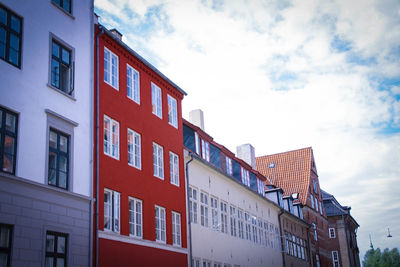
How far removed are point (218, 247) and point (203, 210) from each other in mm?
2360

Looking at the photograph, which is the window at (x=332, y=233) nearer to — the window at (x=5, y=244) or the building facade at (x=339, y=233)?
the building facade at (x=339, y=233)

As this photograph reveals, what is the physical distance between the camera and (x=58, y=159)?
1593cm

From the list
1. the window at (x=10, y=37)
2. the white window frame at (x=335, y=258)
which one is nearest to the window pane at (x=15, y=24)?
the window at (x=10, y=37)

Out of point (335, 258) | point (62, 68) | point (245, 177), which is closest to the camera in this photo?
point (62, 68)

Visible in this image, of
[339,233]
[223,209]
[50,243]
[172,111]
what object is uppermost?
[172,111]

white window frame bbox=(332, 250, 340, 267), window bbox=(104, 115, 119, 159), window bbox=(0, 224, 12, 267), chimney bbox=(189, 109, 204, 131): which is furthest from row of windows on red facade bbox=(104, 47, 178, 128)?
white window frame bbox=(332, 250, 340, 267)

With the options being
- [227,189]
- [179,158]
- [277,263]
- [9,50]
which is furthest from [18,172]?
[277,263]

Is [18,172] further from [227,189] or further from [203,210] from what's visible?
[227,189]

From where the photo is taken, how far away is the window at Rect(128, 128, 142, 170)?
2020cm

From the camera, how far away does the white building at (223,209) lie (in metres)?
25.6

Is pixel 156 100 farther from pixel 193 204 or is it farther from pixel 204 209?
pixel 204 209

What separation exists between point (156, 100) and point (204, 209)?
22.5ft

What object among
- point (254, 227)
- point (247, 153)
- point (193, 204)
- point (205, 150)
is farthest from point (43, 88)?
point (247, 153)

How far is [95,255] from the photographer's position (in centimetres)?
1677
